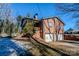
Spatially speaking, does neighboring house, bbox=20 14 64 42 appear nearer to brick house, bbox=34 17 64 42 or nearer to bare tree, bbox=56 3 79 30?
brick house, bbox=34 17 64 42

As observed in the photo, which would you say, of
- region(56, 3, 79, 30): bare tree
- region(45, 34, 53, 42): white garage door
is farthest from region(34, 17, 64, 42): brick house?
region(56, 3, 79, 30): bare tree

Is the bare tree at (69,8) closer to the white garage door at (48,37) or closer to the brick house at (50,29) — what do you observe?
the brick house at (50,29)

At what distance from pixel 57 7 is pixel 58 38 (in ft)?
1.05

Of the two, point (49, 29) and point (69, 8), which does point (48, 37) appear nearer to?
point (49, 29)

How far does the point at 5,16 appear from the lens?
1844 mm

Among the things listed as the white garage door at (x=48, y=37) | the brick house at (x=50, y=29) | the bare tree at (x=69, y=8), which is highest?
the bare tree at (x=69, y=8)

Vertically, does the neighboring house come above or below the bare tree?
below

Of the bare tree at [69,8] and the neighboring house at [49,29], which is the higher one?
the bare tree at [69,8]

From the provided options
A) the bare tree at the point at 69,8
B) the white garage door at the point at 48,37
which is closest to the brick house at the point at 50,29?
the white garage door at the point at 48,37

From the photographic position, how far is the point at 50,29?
1852 mm

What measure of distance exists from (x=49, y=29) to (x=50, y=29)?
0.03 feet

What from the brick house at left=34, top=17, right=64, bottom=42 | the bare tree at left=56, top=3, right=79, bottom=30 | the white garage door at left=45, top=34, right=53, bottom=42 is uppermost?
Result: the bare tree at left=56, top=3, right=79, bottom=30

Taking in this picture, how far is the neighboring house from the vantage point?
185cm

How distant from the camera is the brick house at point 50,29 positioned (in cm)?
185
